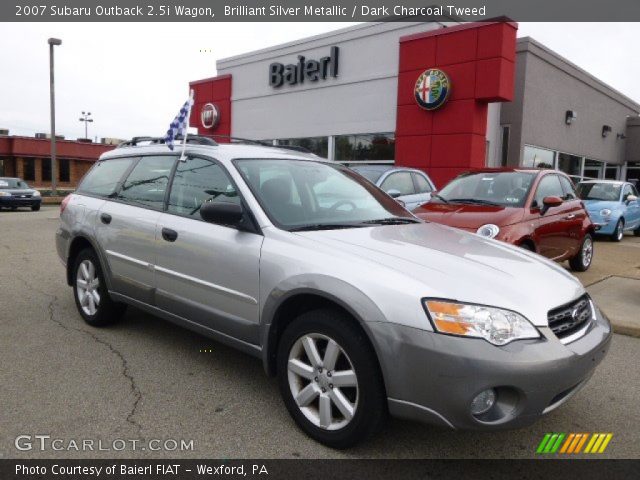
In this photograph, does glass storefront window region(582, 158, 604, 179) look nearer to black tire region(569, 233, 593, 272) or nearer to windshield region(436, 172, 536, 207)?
black tire region(569, 233, 593, 272)

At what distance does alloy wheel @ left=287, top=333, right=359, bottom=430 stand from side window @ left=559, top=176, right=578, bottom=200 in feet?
19.6

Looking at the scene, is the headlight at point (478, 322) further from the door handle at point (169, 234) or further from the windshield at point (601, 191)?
the windshield at point (601, 191)

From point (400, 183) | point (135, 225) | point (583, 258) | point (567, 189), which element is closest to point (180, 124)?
point (135, 225)

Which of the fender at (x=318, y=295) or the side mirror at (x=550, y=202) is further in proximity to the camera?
the side mirror at (x=550, y=202)

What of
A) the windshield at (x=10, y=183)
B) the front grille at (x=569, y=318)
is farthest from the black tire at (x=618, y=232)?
the windshield at (x=10, y=183)

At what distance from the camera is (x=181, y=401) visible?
333 cm

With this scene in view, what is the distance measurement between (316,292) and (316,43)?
51.1ft

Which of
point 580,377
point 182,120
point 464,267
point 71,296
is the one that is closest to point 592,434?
point 580,377

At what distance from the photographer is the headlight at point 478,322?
238 cm

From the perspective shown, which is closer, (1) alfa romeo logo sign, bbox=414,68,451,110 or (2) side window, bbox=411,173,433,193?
(2) side window, bbox=411,173,433,193

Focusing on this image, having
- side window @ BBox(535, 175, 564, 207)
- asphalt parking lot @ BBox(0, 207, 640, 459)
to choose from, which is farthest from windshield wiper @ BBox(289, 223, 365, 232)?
side window @ BBox(535, 175, 564, 207)

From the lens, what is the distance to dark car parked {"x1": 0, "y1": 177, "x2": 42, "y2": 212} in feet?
64.6

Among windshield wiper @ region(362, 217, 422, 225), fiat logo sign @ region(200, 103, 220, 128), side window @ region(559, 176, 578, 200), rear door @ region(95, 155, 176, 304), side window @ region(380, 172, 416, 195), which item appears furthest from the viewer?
fiat logo sign @ region(200, 103, 220, 128)

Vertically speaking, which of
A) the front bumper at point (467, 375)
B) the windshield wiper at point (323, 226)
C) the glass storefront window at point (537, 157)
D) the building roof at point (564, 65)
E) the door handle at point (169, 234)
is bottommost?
the front bumper at point (467, 375)
